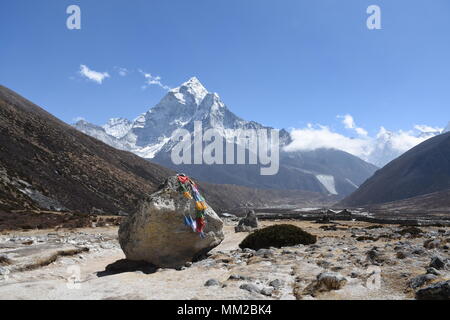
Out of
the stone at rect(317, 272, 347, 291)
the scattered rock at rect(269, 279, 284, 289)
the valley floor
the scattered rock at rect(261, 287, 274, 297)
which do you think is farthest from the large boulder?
the stone at rect(317, 272, 347, 291)

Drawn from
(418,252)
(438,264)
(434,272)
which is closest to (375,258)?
(418,252)

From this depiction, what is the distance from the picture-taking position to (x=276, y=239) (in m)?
26.6

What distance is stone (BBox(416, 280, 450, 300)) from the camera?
32.7ft

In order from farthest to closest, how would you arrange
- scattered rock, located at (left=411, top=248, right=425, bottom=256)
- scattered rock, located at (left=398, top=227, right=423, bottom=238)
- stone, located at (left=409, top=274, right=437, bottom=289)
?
scattered rock, located at (left=398, top=227, right=423, bottom=238) < scattered rock, located at (left=411, top=248, right=425, bottom=256) < stone, located at (left=409, top=274, right=437, bottom=289)

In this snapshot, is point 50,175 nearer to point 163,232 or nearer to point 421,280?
point 163,232

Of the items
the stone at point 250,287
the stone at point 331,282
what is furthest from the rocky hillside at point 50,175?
the stone at point 331,282

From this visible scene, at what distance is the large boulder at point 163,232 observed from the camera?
19.9 m

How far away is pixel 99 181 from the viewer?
4835 inches

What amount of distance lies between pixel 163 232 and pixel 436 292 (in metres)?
13.4

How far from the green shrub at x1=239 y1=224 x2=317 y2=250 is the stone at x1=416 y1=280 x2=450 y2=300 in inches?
624

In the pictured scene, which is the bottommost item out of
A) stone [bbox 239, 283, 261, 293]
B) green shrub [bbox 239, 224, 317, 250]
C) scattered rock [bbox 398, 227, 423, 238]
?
scattered rock [bbox 398, 227, 423, 238]

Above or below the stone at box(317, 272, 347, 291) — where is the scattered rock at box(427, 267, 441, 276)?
above

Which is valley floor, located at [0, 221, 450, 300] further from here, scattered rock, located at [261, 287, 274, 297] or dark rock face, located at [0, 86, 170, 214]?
dark rock face, located at [0, 86, 170, 214]
